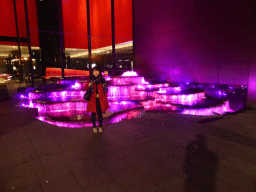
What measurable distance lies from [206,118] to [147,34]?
942 cm

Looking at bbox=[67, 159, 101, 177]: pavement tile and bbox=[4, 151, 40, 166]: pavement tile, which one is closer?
bbox=[67, 159, 101, 177]: pavement tile

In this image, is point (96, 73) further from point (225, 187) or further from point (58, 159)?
point (225, 187)

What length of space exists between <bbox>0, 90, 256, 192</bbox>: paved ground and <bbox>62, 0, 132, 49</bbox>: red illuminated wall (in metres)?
11.1

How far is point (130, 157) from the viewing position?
2.83m

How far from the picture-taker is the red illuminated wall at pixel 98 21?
44.4 ft

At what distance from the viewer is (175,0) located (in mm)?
10594

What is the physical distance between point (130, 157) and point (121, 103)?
14.6ft

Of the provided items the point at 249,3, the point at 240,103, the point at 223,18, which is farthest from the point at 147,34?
the point at 240,103

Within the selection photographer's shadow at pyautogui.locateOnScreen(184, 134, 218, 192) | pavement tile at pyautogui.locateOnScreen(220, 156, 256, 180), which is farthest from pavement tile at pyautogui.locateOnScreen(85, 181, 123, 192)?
pavement tile at pyautogui.locateOnScreen(220, 156, 256, 180)

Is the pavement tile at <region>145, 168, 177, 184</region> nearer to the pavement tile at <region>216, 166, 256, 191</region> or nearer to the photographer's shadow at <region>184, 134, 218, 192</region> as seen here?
the photographer's shadow at <region>184, 134, 218, 192</region>

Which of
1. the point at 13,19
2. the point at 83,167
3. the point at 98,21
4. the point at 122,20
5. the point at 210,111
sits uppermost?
the point at 13,19

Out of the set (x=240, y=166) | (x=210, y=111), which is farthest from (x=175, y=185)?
(x=210, y=111)

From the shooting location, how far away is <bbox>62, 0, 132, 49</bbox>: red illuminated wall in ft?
44.4

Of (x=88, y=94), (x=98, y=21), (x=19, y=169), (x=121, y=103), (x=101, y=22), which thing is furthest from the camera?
(x=98, y=21)
